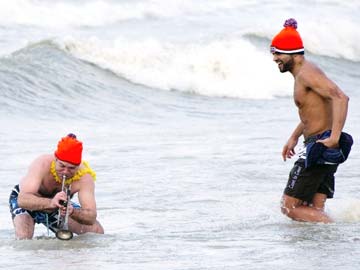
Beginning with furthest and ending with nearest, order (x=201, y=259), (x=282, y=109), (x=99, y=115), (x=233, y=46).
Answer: (x=233, y=46) < (x=282, y=109) < (x=99, y=115) < (x=201, y=259)

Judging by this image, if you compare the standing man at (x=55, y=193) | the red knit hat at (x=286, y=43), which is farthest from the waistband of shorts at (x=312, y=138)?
the standing man at (x=55, y=193)

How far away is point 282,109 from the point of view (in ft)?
60.5

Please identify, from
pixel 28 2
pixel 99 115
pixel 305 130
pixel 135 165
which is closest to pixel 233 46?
pixel 28 2

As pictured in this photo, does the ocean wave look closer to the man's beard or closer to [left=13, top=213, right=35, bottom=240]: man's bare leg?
the man's beard

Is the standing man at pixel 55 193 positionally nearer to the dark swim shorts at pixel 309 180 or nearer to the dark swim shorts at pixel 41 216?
the dark swim shorts at pixel 41 216

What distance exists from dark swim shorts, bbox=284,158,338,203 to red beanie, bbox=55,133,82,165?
5.68 feet

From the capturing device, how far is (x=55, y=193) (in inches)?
316

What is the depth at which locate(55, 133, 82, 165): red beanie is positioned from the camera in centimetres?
764

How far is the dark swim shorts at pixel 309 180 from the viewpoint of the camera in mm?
8273

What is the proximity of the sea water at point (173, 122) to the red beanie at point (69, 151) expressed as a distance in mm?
633

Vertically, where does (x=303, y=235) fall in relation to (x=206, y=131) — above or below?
above

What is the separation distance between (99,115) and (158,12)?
37.5 feet

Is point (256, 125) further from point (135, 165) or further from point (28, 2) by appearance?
point (28, 2)

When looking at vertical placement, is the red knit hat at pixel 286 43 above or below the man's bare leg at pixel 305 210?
above
